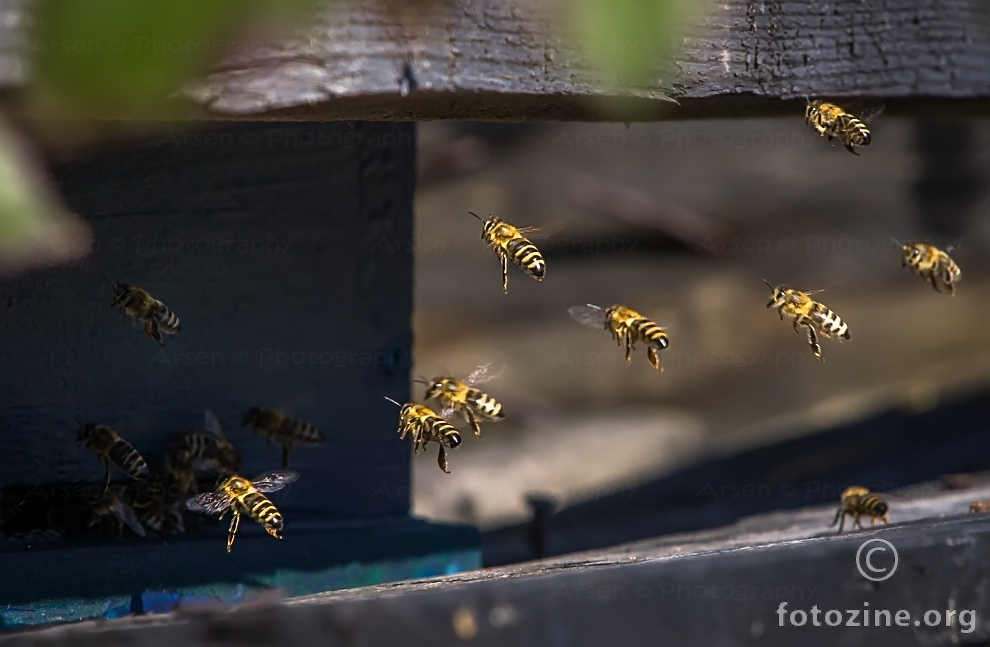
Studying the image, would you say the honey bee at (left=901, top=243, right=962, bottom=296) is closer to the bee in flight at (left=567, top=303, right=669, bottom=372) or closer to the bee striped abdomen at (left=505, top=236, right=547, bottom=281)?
the bee in flight at (left=567, top=303, right=669, bottom=372)

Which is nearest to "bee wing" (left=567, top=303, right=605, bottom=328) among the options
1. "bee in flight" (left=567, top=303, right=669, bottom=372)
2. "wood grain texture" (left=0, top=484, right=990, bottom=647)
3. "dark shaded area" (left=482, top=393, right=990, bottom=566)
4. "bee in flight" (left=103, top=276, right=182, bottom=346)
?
"bee in flight" (left=567, top=303, right=669, bottom=372)

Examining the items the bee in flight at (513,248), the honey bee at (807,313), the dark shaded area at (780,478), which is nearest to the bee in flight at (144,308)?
the bee in flight at (513,248)

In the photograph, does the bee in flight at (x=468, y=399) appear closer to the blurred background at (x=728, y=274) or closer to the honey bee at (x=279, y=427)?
the honey bee at (x=279, y=427)

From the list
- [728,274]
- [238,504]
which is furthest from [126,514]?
[728,274]

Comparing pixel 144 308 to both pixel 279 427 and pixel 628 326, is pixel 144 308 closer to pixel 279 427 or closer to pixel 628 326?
pixel 279 427

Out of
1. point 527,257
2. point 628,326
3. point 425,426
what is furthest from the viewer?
point 628,326

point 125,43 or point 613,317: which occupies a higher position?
point 613,317
